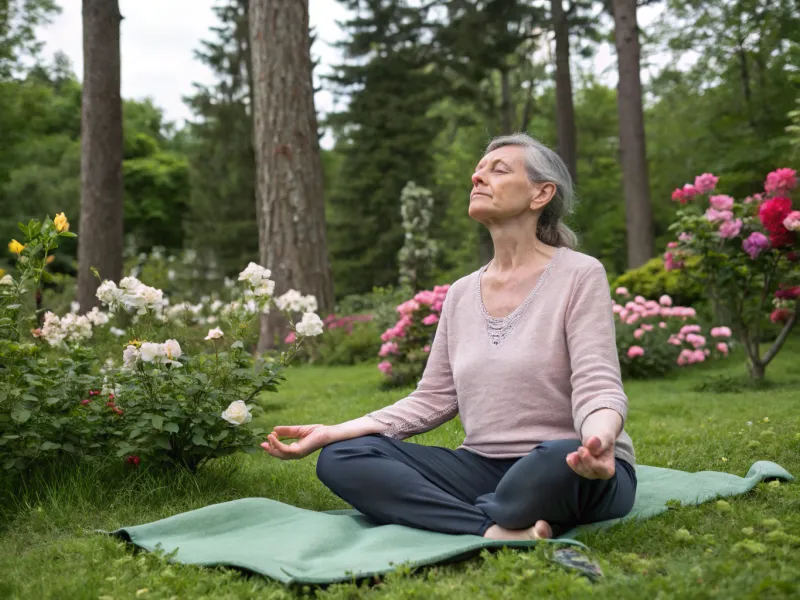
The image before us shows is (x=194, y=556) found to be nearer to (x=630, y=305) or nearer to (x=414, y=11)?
(x=630, y=305)

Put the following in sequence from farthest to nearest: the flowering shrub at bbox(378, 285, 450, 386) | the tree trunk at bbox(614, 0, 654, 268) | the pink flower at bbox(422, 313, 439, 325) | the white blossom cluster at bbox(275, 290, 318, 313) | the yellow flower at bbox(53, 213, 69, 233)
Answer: the tree trunk at bbox(614, 0, 654, 268) < the flowering shrub at bbox(378, 285, 450, 386) < the pink flower at bbox(422, 313, 439, 325) < the white blossom cluster at bbox(275, 290, 318, 313) < the yellow flower at bbox(53, 213, 69, 233)

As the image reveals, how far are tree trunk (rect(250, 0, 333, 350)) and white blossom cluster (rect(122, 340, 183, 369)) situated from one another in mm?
6270

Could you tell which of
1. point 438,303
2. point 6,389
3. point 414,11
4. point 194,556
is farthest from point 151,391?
point 414,11

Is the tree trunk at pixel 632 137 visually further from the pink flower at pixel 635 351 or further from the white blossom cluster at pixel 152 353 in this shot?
the white blossom cluster at pixel 152 353

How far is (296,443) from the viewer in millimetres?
3174

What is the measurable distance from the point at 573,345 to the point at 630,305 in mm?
6069

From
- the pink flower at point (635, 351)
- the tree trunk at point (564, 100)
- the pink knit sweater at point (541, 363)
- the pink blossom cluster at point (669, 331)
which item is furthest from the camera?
the tree trunk at point (564, 100)

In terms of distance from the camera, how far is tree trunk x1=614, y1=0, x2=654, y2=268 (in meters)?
13.4

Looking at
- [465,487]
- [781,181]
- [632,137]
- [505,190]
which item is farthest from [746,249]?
[632,137]

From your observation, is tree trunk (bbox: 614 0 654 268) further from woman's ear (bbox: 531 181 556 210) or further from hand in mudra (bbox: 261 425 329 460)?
hand in mudra (bbox: 261 425 329 460)

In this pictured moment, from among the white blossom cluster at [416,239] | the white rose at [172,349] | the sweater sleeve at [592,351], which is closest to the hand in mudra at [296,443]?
the white rose at [172,349]

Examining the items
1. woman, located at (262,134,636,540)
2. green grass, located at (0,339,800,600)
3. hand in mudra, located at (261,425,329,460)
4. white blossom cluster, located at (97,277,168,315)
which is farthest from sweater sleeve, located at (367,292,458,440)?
white blossom cluster, located at (97,277,168,315)

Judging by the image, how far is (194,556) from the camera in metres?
2.71

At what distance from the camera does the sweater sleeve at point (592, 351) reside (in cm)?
271
